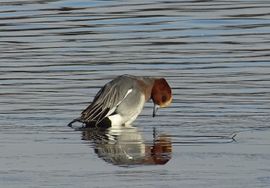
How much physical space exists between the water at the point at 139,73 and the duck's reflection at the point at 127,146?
0.06ft

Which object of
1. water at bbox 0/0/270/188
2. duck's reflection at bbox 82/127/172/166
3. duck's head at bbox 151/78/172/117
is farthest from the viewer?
duck's head at bbox 151/78/172/117

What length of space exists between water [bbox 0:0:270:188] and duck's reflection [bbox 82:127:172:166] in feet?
0.06

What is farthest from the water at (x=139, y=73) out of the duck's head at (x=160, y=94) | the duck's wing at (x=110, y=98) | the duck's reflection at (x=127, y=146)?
the duck's wing at (x=110, y=98)

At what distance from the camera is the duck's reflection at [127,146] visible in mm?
10164

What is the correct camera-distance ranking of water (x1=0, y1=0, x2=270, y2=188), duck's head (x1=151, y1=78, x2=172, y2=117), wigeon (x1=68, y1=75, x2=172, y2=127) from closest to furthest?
water (x1=0, y1=0, x2=270, y2=188) < wigeon (x1=68, y1=75, x2=172, y2=127) < duck's head (x1=151, y1=78, x2=172, y2=117)

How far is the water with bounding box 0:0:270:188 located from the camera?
957cm

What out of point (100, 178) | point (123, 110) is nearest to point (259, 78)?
point (123, 110)

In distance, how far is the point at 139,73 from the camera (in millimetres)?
16719

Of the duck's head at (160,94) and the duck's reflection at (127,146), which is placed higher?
the duck's head at (160,94)

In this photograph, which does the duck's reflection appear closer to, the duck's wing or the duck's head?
the duck's wing

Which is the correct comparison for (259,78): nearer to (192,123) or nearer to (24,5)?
(192,123)

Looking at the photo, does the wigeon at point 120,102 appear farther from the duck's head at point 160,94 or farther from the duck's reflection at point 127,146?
the duck's reflection at point 127,146

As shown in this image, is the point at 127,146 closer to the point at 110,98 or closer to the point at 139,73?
the point at 110,98

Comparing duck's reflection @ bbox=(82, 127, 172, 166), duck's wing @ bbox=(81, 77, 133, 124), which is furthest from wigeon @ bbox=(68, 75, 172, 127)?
duck's reflection @ bbox=(82, 127, 172, 166)
